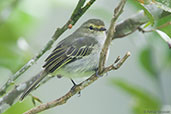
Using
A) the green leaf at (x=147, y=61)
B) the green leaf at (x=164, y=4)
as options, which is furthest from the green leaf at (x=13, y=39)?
the green leaf at (x=164, y=4)

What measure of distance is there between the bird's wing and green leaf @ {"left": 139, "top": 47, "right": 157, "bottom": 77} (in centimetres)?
48

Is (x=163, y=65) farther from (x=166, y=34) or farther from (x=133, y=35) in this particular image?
(x=166, y=34)

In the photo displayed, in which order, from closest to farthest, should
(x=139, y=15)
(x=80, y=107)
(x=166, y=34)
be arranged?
1. (x=166, y=34)
2. (x=139, y=15)
3. (x=80, y=107)

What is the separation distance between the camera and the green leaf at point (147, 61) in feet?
9.53

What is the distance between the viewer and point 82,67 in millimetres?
3025

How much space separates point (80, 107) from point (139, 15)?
3.66 meters

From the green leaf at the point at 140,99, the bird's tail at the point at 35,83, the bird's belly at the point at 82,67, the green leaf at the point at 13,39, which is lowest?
the green leaf at the point at 140,99

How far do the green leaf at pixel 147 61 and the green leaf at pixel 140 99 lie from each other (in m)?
0.19

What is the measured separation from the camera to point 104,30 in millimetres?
3428

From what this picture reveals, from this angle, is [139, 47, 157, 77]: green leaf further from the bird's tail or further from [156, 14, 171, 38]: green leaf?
the bird's tail

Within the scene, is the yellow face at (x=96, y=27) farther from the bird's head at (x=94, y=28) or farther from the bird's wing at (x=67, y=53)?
the bird's wing at (x=67, y=53)

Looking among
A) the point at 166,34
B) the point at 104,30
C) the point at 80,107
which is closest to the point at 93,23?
the point at 104,30

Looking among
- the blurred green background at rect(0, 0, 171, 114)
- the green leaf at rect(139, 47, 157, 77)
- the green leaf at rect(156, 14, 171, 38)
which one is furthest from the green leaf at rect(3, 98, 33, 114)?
the green leaf at rect(156, 14, 171, 38)

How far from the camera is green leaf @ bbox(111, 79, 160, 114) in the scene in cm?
290
